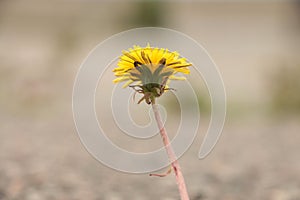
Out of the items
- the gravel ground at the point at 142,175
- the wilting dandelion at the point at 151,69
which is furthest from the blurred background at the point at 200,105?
the wilting dandelion at the point at 151,69

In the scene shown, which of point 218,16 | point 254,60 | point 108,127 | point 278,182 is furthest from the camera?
point 218,16

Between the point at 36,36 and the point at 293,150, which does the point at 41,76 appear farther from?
the point at 36,36

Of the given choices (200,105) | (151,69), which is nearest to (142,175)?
(151,69)

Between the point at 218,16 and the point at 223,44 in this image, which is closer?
the point at 223,44

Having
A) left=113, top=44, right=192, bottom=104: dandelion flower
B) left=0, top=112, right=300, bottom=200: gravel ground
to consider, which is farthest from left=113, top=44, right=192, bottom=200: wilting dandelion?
left=0, top=112, right=300, bottom=200: gravel ground

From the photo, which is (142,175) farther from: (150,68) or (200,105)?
(200,105)

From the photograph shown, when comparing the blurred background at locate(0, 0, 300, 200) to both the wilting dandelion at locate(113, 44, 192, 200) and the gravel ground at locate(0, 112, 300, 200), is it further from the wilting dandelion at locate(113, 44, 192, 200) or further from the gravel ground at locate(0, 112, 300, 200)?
the wilting dandelion at locate(113, 44, 192, 200)

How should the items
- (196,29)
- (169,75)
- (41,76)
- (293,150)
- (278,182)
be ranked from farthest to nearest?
(196,29) < (41,76) < (293,150) < (278,182) < (169,75)

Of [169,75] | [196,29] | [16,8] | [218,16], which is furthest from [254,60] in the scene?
[169,75]
